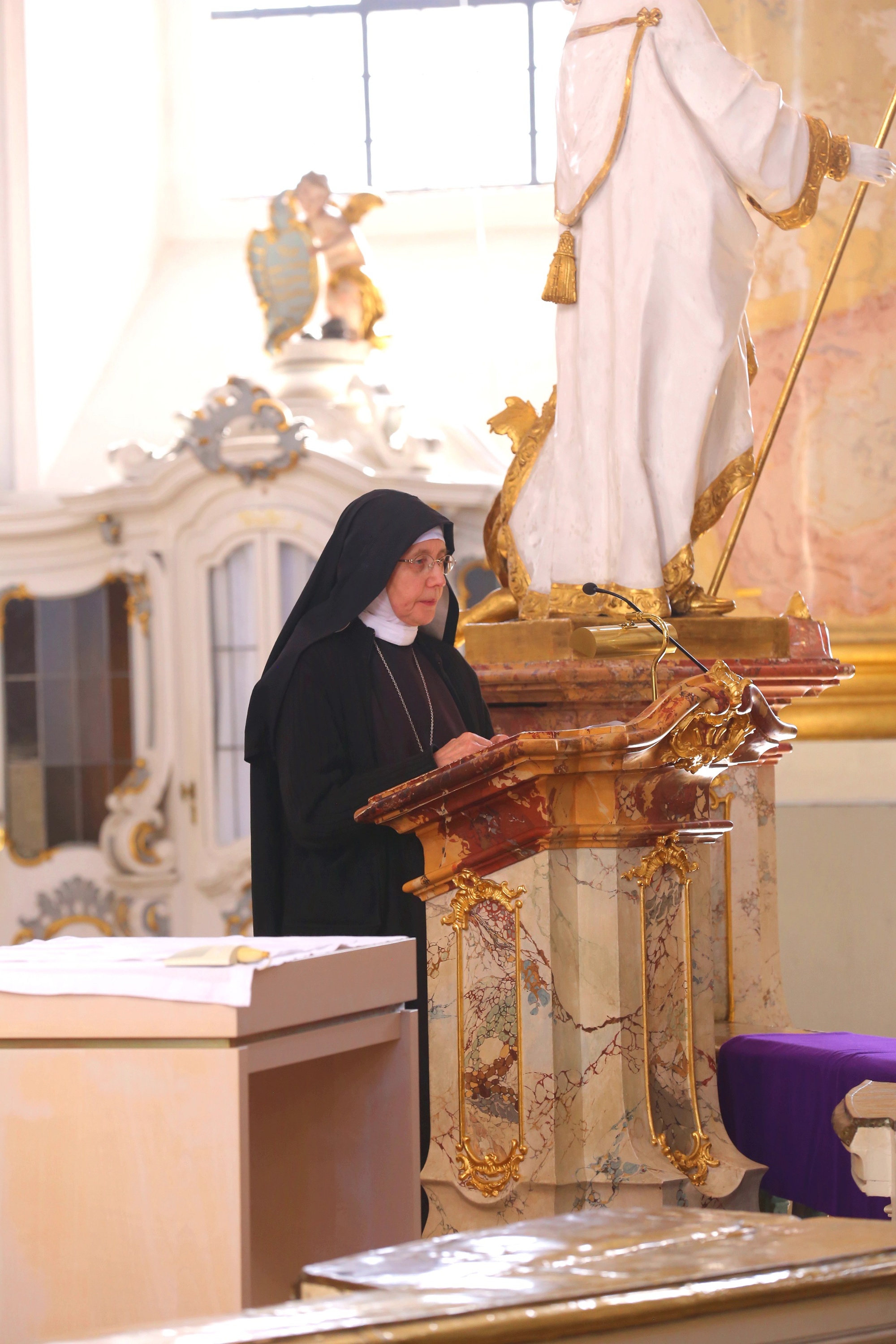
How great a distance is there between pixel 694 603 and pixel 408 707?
86 centimetres

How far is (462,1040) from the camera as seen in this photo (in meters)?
2.86

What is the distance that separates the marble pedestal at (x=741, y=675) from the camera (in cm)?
375

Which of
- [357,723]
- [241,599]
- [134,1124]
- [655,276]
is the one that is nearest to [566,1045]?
[357,723]

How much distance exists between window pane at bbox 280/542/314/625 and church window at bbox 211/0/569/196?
3.15 meters

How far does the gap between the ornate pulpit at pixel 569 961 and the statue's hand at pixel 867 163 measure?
1588 millimetres

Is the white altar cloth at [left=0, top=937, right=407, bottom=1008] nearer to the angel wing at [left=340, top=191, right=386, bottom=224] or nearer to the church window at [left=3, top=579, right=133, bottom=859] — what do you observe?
the church window at [left=3, top=579, right=133, bottom=859]

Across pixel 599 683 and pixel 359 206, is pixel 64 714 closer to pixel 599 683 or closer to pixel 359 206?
pixel 359 206

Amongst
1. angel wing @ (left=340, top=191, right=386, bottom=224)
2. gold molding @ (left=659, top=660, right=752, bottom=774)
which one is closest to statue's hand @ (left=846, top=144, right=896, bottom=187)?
gold molding @ (left=659, top=660, right=752, bottom=774)

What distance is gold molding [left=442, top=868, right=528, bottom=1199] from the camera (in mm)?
2785

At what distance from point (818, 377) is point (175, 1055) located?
4.79m

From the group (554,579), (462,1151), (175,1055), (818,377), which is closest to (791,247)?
(818,377)

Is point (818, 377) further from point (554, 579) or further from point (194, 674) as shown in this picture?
point (194, 674)

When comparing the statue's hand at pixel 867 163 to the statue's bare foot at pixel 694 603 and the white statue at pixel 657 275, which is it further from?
the statue's bare foot at pixel 694 603

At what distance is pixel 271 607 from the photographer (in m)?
8.94
